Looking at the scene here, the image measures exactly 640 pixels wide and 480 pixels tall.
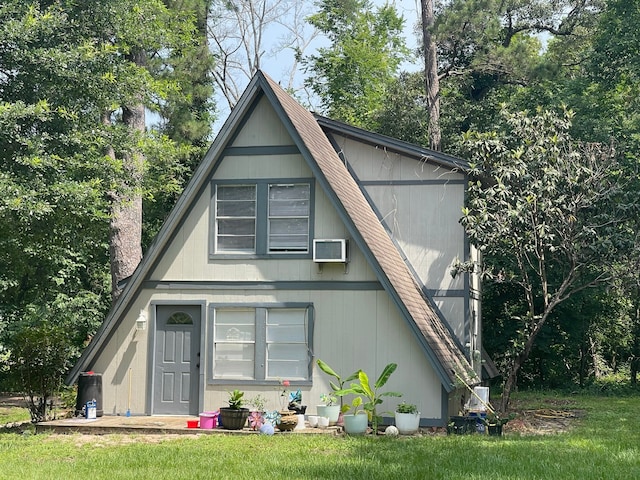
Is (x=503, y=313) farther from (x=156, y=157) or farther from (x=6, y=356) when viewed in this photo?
(x=6, y=356)

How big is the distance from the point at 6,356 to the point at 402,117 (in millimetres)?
15168

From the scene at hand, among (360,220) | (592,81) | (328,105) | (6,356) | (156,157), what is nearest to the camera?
(360,220)

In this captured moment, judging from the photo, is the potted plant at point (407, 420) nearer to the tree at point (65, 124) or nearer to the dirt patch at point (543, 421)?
the dirt patch at point (543, 421)

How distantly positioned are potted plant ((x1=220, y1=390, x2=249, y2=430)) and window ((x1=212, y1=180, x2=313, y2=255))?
9.50 feet

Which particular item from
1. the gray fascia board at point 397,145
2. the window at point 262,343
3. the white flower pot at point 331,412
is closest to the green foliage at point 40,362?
the window at point 262,343

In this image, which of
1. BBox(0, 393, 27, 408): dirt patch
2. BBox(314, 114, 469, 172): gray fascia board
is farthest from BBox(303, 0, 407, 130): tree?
A: BBox(0, 393, 27, 408): dirt patch

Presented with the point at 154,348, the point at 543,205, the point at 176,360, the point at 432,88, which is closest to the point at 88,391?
the point at 154,348

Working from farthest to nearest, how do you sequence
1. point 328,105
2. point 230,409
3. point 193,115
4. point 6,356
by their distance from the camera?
1. point 328,105
2. point 193,115
3. point 6,356
4. point 230,409

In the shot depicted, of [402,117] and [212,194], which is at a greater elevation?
[402,117]

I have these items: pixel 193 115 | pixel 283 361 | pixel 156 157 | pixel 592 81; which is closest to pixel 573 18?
pixel 592 81

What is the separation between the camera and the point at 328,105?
3562cm

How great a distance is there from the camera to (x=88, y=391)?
1417 centimetres

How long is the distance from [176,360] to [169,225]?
7.95 feet

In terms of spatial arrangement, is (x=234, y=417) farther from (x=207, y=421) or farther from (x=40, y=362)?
(x=40, y=362)
